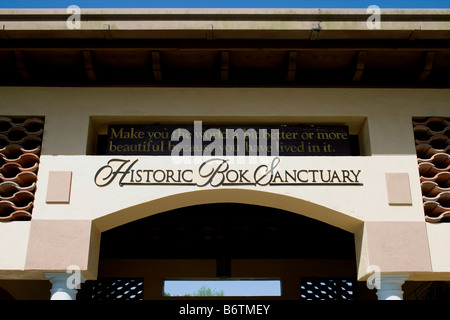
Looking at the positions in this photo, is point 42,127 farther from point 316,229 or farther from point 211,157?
point 316,229

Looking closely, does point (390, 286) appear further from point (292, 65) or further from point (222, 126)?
point (292, 65)

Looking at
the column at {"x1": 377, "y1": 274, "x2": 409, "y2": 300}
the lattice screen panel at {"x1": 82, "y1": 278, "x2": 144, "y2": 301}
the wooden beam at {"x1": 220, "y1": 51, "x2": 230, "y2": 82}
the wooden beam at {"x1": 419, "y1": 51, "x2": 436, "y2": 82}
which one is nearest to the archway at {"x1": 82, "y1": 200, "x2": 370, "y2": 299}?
the lattice screen panel at {"x1": 82, "y1": 278, "x2": 144, "y2": 301}

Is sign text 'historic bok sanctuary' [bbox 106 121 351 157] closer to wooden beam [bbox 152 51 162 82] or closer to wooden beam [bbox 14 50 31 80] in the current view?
wooden beam [bbox 152 51 162 82]

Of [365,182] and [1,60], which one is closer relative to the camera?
[365,182]

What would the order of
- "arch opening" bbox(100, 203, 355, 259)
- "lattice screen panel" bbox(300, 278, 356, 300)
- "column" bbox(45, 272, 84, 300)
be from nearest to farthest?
1. "column" bbox(45, 272, 84, 300)
2. "arch opening" bbox(100, 203, 355, 259)
3. "lattice screen panel" bbox(300, 278, 356, 300)

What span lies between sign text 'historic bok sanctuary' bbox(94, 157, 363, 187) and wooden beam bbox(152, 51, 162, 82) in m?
1.29

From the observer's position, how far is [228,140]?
289 inches

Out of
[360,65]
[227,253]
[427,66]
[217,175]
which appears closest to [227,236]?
[227,253]

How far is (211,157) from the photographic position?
7.11 meters

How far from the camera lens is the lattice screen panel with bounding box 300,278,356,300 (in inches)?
404
